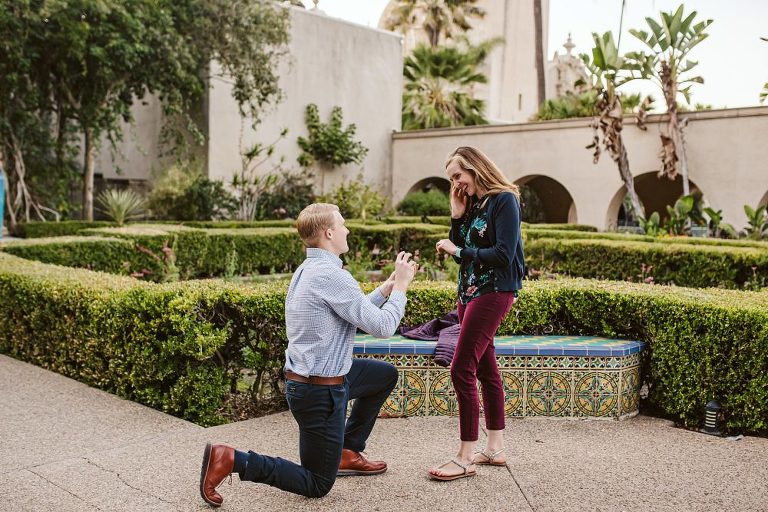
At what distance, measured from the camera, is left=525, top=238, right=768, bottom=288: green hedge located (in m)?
9.82

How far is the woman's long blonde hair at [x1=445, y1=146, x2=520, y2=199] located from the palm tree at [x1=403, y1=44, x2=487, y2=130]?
2550 cm

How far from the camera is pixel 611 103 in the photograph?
1891cm

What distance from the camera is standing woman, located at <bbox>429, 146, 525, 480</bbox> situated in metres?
3.90

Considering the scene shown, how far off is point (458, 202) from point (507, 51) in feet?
111

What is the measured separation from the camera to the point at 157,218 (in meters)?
19.9

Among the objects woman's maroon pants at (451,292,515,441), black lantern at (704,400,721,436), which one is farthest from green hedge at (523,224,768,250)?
woman's maroon pants at (451,292,515,441)

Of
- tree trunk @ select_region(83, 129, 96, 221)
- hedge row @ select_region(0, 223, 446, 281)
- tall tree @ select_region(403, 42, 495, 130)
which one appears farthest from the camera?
tall tree @ select_region(403, 42, 495, 130)

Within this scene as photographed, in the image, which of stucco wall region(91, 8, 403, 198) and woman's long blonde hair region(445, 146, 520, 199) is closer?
woman's long blonde hair region(445, 146, 520, 199)

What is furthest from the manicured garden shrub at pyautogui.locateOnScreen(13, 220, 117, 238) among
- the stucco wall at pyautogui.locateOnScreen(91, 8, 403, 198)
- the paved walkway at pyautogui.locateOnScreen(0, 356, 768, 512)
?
the paved walkway at pyautogui.locateOnScreen(0, 356, 768, 512)

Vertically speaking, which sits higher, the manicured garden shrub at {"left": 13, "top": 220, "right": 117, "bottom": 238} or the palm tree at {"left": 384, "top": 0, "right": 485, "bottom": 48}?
the palm tree at {"left": 384, "top": 0, "right": 485, "bottom": 48}

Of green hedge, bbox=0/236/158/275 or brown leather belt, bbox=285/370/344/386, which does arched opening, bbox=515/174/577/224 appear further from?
brown leather belt, bbox=285/370/344/386

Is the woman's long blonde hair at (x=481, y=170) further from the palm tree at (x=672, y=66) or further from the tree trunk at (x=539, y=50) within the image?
the tree trunk at (x=539, y=50)

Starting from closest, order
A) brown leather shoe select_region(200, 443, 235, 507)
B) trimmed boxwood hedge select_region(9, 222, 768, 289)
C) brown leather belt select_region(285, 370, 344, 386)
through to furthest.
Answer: brown leather shoe select_region(200, 443, 235, 507), brown leather belt select_region(285, 370, 344, 386), trimmed boxwood hedge select_region(9, 222, 768, 289)

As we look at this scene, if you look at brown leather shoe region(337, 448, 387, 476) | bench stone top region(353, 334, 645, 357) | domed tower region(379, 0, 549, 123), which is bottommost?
brown leather shoe region(337, 448, 387, 476)
